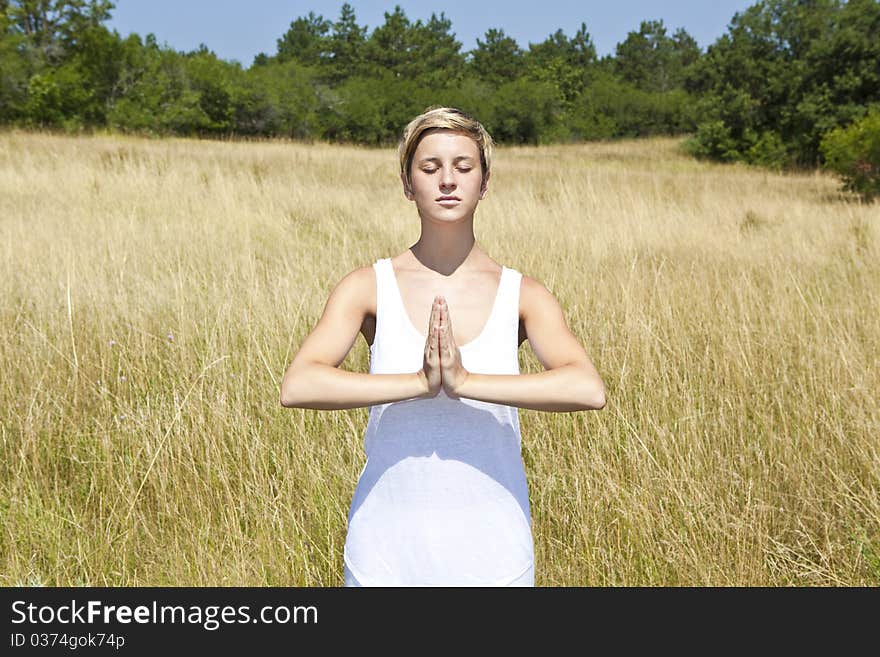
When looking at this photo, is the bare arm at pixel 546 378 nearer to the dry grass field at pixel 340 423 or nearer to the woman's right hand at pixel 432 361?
the woman's right hand at pixel 432 361

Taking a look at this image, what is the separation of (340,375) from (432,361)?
0.19 m

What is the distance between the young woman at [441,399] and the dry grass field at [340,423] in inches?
43.2

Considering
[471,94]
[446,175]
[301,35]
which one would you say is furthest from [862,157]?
[301,35]

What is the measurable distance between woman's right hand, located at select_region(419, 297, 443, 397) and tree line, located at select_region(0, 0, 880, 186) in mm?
26632

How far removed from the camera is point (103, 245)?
603cm

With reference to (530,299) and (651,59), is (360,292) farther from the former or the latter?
(651,59)

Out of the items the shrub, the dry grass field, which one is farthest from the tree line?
the dry grass field

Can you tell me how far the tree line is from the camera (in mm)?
25656

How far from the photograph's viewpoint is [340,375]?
1.35 metres

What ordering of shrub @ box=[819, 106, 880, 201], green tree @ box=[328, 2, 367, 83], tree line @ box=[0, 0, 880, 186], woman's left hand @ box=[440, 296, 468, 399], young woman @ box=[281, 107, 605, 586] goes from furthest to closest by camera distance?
1. green tree @ box=[328, 2, 367, 83]
2. tree line @ box=[0, 0, 880, 186]
3. shrub @ box=[819, 106, 880, 201]
4. young woman @ box=[281, 107, 605, 586]
5. woman's left hand @ box=[440, 296, 468, 399]

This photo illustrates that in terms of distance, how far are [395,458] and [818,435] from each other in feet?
8.10

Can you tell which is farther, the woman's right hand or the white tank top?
the white tank top

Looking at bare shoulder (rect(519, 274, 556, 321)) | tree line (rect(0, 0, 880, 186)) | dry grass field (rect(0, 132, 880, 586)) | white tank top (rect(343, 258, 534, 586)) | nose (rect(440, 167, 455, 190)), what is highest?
tree line (rect(0, 0, 880, 186))

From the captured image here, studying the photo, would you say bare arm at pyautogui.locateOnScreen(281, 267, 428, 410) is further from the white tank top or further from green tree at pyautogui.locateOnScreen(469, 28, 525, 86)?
green tree at pyautogui.locateOnScreen(469, 28, 525, 86)
